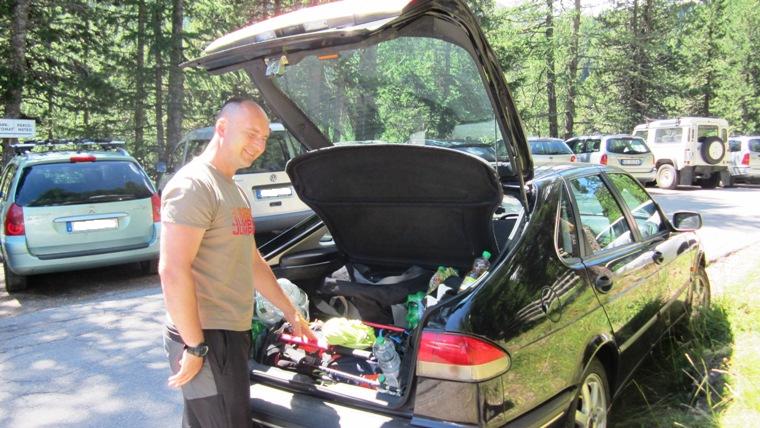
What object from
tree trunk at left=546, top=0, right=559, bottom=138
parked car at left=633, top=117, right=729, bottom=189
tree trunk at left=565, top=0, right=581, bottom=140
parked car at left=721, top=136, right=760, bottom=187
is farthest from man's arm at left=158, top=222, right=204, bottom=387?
tree trunk at left=565, top=0, right=581, bottom=140

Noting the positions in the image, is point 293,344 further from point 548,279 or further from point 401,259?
point 548,279

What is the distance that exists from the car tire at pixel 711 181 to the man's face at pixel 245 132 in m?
20.9

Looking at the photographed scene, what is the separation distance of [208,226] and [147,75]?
16.7 m

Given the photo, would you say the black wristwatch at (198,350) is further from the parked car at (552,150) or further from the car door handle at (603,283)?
the parked car at (552,150)

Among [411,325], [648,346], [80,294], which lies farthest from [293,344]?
[80,294]

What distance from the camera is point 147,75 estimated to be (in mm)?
16938

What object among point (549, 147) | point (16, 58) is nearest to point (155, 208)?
point (16, 58)

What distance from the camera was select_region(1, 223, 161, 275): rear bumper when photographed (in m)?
6.62

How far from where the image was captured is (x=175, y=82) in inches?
635

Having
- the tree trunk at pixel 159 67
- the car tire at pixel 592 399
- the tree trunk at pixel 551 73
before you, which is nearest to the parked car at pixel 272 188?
the car tire at pixel 592 399

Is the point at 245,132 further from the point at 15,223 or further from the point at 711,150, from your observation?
the point at 711,150

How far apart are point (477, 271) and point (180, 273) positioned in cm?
145

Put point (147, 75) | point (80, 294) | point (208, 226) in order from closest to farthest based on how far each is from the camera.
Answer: point (208, 226)
point (80, 294)
point (147, 75)

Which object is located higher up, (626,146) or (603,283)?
(626,146)
